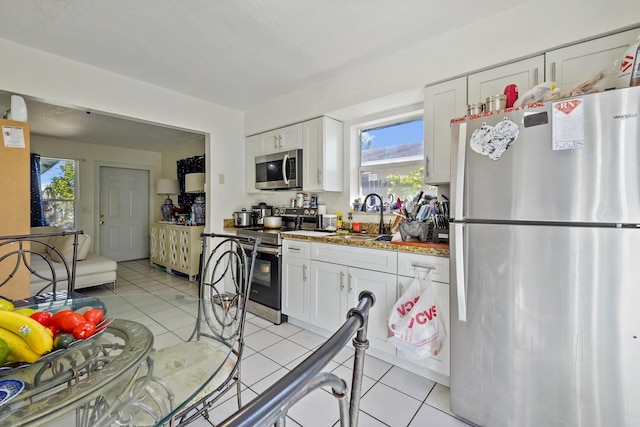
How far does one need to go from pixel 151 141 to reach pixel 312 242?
14.7 feet

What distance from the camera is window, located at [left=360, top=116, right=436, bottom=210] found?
2.70 meters

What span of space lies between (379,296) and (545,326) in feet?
3.20

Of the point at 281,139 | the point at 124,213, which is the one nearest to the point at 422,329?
the point at 281,139

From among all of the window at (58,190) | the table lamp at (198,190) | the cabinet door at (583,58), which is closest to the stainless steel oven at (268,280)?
the table lamp at (198,190)

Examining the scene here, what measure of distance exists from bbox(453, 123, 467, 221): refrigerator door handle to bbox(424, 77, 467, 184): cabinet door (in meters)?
0.60

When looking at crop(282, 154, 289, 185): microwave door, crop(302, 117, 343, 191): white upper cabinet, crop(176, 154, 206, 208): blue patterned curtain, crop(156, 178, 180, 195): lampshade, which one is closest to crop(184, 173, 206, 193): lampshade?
crop(176, 154, 206, 208): blue patterned curtain

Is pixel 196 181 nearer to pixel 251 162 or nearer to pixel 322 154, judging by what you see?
pixel 251 162

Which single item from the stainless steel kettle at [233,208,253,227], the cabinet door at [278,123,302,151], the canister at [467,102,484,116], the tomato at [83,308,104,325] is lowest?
the tomato at [83,308,104,325]

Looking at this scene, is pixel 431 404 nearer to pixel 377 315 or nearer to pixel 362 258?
pixel 377 315

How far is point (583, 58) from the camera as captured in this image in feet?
5.31

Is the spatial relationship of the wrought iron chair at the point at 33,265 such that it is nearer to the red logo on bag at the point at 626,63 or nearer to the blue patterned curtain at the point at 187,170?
the blue patterned curtain at the point at 187,170

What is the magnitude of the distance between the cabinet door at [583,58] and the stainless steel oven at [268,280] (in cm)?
240

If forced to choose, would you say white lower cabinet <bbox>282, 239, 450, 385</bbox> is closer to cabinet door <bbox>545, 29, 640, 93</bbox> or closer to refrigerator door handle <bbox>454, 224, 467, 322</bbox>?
refrigerator door handle <bbox>454, 224, 467, 322</bbox>

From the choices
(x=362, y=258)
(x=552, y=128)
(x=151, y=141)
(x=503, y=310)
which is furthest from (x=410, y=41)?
(x=151, y=141)
